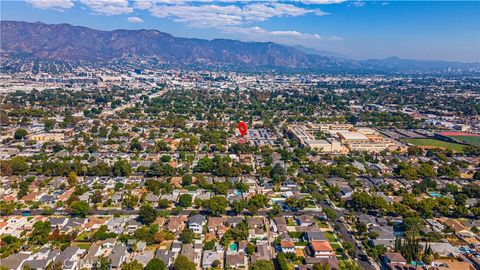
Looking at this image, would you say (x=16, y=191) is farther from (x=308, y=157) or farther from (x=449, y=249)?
(x=449, y=249)

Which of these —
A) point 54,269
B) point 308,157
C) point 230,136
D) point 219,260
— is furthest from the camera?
point 230,136

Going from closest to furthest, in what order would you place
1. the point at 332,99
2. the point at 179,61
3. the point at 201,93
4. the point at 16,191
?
the point at 16,191, the point at 332,99, the point at 201,93, the point at 179,61

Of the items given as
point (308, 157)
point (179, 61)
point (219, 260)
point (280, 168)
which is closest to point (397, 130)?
point (308, 157)

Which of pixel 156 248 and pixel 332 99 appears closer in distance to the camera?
pixel 156 248

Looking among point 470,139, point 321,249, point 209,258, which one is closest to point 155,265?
point 209,258

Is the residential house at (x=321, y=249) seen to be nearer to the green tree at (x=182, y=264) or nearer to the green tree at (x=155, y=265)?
the green tree at (x=182, y=264)

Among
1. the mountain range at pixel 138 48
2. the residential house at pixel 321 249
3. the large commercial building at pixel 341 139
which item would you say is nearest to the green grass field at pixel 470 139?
the large commercial building at pixel 341 139
